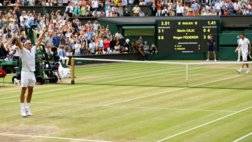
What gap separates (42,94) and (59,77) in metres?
5.78

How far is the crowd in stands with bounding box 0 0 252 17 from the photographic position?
161 feet

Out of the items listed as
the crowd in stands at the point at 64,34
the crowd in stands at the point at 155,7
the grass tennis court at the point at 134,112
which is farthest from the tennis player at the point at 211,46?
the grass tennis court at the point at 134,112

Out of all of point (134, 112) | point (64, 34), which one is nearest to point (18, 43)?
point (134, 112)

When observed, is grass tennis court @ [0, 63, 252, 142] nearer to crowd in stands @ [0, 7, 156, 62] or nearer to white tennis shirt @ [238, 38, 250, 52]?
white tennis shirt @ [238, 38, 250, 52]

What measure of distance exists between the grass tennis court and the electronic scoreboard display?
1941 centimetres

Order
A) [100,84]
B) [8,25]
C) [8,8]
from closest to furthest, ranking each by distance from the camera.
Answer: [100,84]
[8,25]
[8,8]

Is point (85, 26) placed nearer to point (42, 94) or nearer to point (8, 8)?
point (8, 8)

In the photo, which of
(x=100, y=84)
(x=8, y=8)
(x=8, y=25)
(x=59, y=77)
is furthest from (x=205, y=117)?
(x=8, y=8)

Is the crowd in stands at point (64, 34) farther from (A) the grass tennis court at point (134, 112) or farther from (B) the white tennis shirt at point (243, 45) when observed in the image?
(A) the grass tennis court at point (134, 112)

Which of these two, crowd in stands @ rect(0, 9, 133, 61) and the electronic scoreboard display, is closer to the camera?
crowd in stands @ rect(0, 9, 133, 61)

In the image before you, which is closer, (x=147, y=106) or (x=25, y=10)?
(x=147, y=106)

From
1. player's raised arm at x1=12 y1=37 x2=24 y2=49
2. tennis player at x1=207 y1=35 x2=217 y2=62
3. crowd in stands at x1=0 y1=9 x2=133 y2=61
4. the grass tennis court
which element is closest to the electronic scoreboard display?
tennis player at x1=207 y1=35 x2=217 y2=62

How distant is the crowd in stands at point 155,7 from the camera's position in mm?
48938

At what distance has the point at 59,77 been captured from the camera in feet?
93.5
